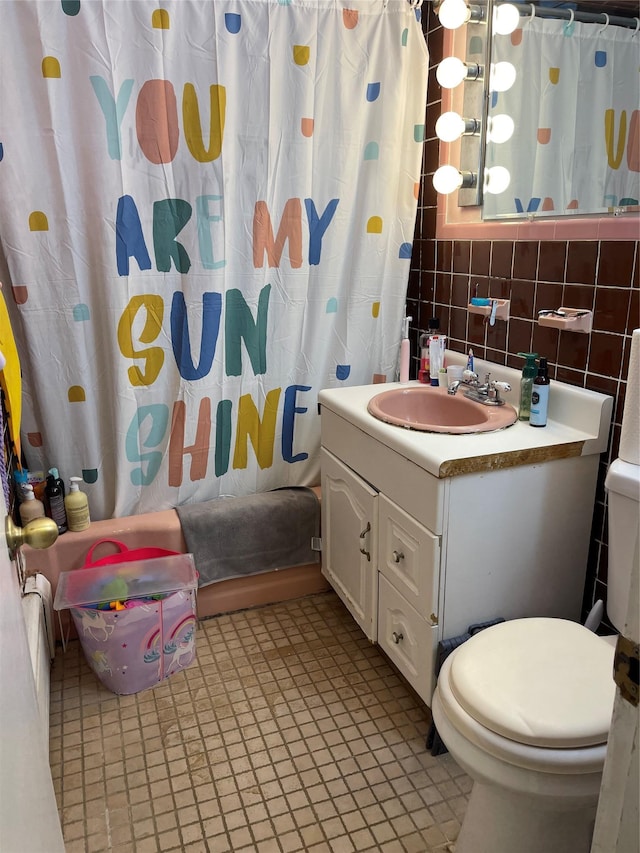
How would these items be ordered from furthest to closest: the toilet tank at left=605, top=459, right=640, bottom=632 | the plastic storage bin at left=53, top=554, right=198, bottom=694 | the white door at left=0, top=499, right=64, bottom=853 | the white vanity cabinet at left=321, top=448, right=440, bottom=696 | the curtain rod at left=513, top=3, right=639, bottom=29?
1. the plastic storage bin at left=53, top=554, right=198, bottom=694
2. the white vanity cabinet at left=321, top=448, right=440, bottom=696
3. the curtain rod at left=513, top=3, right=639, bottom=29
4. the toilet tank at left=605, top=459, right=640, bottom=632
5. the white door at left=0, top=499, right=64, bottom=853

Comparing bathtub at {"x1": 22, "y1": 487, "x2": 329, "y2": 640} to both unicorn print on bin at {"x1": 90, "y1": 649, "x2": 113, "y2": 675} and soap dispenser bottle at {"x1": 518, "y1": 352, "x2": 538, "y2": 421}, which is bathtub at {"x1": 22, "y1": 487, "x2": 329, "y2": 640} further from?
soap dispenser bottle at {"x1": 518, "y1": 352, "x2": 538, "y2": 421}

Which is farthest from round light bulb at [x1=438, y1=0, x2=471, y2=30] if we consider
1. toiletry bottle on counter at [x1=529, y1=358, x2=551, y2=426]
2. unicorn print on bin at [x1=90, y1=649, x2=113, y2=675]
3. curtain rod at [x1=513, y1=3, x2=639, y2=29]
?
unicorn print on bin at [x1=90, y1=649, x2=113, y2=675]

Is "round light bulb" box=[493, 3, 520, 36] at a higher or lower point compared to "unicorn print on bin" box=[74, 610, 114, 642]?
higher

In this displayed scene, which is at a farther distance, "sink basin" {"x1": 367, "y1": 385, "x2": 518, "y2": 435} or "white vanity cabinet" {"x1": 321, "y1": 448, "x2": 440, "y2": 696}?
"sink basin" {"x1": 367, "y1": 385, "x2": 518, "y2": 435}

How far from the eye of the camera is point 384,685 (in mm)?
1936

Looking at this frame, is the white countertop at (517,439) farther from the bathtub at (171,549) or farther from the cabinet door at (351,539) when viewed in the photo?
the bathtub at (171,549)

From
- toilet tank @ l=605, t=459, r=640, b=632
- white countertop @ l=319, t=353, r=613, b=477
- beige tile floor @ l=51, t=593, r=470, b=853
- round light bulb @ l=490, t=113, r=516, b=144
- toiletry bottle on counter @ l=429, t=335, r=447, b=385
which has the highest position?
round light bulb @ l=490, t=113, r=516, b=144

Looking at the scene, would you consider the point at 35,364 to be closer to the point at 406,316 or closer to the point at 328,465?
the point at 328,465

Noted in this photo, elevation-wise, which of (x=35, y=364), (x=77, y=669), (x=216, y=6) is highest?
(x=216, y=6)

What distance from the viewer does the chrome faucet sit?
1.86 metres

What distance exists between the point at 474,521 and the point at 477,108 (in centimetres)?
128

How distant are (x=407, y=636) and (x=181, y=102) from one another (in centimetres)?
165

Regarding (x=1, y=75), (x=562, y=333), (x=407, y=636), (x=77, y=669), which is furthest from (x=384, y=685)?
(x=1, y=75)

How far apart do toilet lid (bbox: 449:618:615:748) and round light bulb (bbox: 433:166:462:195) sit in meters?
1.33
